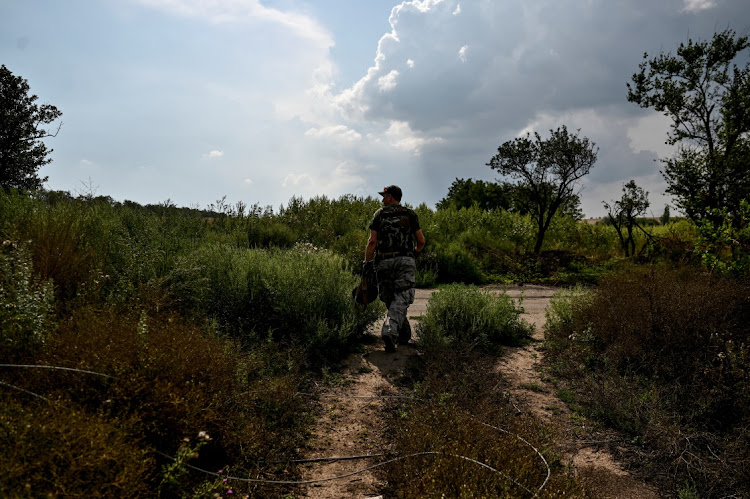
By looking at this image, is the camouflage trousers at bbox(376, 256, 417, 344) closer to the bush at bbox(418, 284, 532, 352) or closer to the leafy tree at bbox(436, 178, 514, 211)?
the bush at bbox(418, 284, 532, 352)

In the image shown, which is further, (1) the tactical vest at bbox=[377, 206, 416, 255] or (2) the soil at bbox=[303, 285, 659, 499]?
(1) the tactical vest at bbox=[377, 206, 416, 255]

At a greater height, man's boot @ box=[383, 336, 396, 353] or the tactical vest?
the tactical vest

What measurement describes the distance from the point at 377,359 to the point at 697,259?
8770mm

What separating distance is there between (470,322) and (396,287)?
4.41 ft

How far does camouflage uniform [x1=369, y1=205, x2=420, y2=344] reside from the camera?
22.1 ft

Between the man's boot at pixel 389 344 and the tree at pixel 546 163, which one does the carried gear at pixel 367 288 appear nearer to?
the man's boot at pixel 389 344

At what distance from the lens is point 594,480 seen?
3816mm

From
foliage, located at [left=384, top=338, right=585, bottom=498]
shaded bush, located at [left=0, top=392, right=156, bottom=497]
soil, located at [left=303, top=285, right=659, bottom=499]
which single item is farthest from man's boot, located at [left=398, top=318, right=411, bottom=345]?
shaded bush, located at [left=0, top=392, right=156, bottom=497]

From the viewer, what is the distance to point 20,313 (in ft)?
12.0

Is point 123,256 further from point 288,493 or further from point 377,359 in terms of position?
point 288,493

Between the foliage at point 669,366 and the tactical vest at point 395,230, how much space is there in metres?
2.66

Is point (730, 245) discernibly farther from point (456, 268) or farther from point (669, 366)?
point (456, 268)

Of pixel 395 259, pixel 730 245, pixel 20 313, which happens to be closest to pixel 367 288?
pixel 395 259

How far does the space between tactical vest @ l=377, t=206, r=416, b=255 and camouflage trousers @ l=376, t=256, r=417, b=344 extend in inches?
6.3
